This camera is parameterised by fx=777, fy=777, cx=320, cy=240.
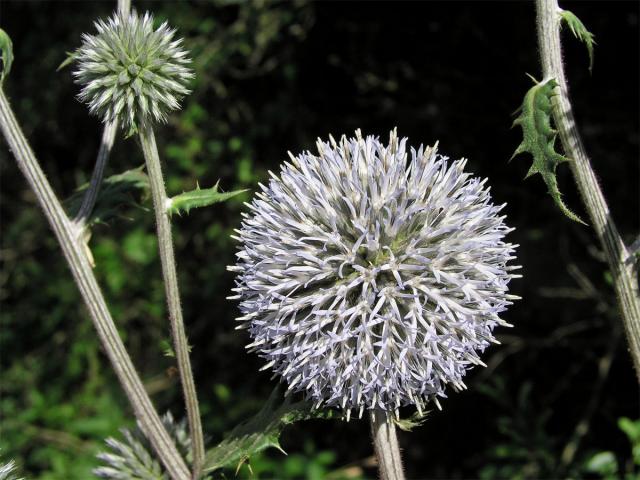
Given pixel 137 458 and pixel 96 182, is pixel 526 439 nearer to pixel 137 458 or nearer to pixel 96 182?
pixel 137 458

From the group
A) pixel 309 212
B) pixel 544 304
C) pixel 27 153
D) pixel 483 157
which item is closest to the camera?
pixel 309 212

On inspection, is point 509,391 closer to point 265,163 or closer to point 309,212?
point 265,163

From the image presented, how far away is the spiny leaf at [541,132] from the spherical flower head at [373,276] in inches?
5.5

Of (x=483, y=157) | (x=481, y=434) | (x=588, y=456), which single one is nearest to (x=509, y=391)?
(x=481, y=434)

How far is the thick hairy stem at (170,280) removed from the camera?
6.16ft

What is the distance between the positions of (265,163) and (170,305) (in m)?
2.28

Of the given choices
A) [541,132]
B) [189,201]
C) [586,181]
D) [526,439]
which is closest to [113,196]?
[189,201]

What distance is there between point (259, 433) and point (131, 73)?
0.93 m

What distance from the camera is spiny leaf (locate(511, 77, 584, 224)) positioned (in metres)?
1.75

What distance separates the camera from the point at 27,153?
196 cm

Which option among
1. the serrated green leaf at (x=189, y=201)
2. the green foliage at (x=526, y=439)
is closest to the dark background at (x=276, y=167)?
the green foliage at (x=526, y=439)

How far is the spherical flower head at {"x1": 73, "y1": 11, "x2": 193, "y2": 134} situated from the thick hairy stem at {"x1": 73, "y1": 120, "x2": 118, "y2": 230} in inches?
6.0

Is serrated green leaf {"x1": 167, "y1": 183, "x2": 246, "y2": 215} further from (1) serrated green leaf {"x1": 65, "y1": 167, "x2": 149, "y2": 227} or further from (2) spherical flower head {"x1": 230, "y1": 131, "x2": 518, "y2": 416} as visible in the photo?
(1) serrated green leaf {"x1": 65, "y1": 167, "x2": 149, "y2": 227}

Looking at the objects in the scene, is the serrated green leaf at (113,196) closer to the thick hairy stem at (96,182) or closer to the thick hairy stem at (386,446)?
the thick hairy stem at (96,182)
